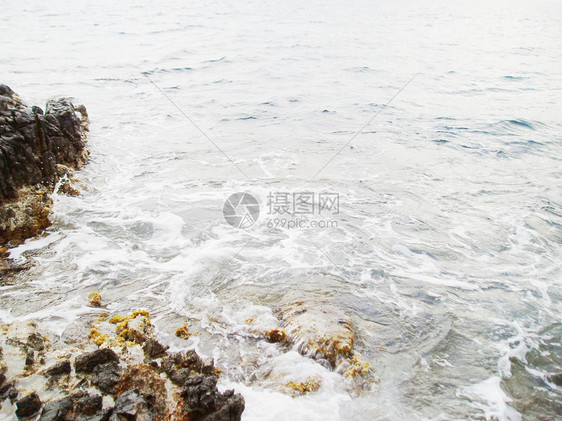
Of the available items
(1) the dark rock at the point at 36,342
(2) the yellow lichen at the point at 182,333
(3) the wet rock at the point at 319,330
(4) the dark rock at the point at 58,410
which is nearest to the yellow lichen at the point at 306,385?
(3) the wet rock at the point at 319,330

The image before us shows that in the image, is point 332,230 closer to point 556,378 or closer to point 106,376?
point 556,378

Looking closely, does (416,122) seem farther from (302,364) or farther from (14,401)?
(14,401)

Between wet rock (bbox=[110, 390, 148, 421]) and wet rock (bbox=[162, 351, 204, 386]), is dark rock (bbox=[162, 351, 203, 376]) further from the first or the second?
wet rock (bbox=[110, 390, 148, 421])

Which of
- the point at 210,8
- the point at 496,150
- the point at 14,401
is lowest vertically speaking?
the point at 496,150

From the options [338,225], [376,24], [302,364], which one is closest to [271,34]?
[376,24]

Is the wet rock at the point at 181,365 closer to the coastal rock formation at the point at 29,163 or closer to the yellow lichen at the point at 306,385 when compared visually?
the yellow lichen at the point at 306,385

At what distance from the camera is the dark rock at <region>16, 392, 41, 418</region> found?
3246 mm

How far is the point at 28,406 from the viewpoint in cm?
326

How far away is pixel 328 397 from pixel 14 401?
116 inches

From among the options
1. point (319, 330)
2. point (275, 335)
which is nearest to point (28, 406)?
point (275, 335)

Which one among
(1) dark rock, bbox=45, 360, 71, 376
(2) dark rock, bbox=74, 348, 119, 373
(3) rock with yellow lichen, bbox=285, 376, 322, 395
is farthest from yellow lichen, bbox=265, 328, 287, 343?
(1) dark rock, bbox=45, 360, 71, 376

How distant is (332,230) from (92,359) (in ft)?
16.0

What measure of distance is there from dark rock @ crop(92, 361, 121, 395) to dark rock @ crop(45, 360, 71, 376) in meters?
0.26

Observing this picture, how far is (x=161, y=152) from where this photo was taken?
10984 millimetres
